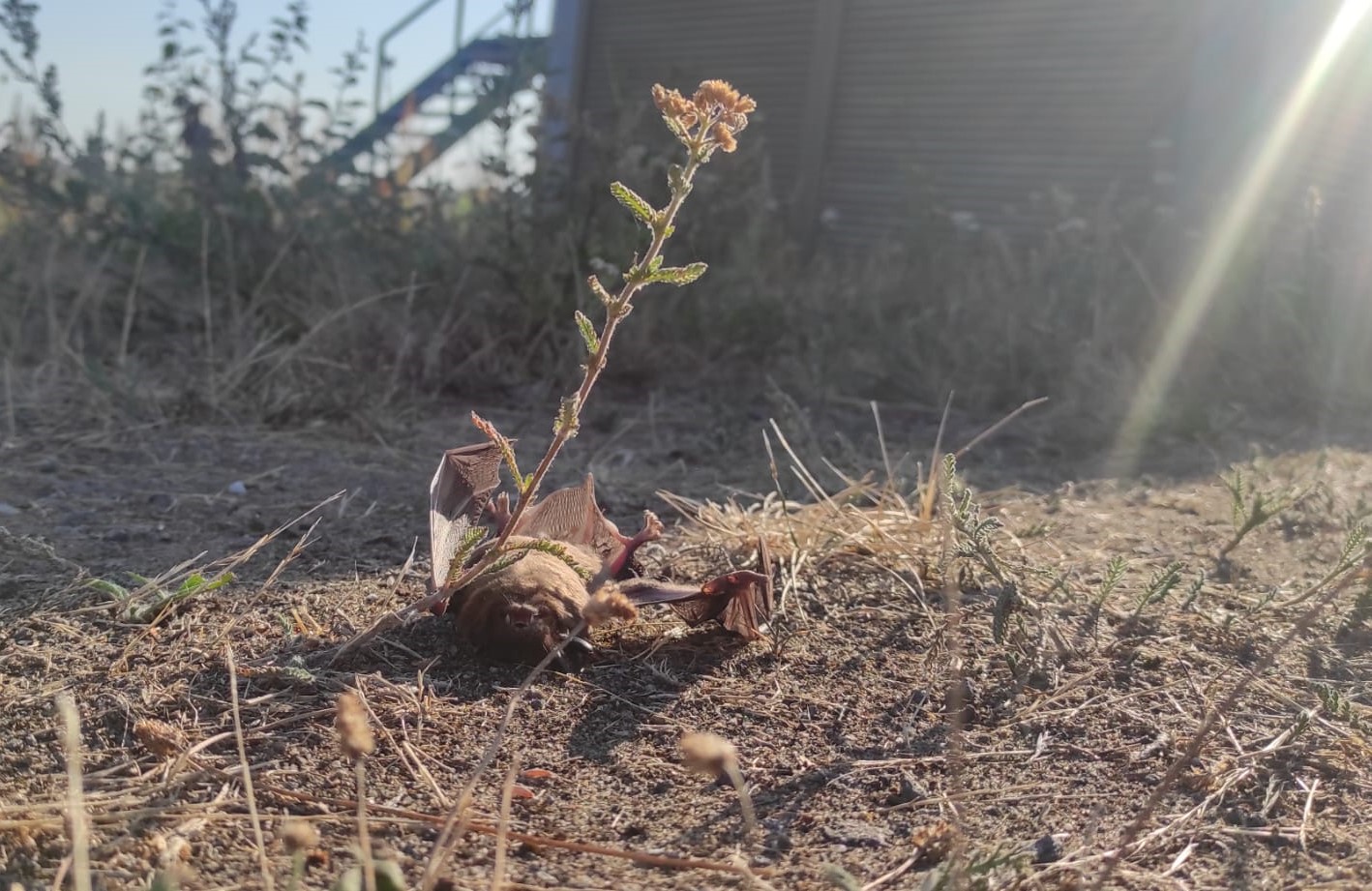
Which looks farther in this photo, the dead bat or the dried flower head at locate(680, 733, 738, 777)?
the dead bat

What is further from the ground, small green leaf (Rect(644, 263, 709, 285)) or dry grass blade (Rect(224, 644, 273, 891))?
small green leaf (Rect(644, 263, 709, 285))

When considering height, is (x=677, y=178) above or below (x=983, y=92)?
below

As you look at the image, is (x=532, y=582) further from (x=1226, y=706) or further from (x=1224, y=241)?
(x=1224, y=241)

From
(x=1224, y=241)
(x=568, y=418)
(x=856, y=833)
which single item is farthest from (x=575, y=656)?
(x=1224, y=241)

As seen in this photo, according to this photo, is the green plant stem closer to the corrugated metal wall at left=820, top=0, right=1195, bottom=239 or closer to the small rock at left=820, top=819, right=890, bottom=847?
the small rock at left=820, top=819, right=890, bottom=847

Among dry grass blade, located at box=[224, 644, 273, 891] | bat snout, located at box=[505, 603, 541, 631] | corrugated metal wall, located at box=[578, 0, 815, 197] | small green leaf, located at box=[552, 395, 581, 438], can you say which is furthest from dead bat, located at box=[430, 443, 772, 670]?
corrugated metal wall, located at box=[578, 0, 815, 197]

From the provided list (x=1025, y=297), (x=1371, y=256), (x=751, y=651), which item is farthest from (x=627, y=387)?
(x=1371, y=256)

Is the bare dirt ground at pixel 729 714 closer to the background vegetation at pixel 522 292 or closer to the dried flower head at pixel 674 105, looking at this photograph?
the dried flower head at pixel 674 105

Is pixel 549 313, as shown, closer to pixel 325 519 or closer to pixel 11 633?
pixel 325 519
